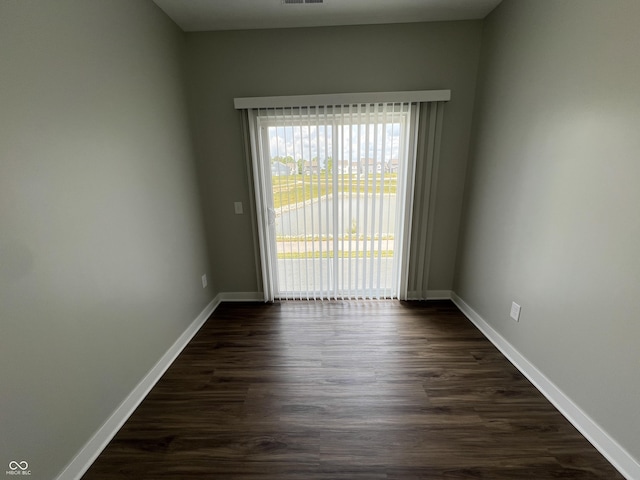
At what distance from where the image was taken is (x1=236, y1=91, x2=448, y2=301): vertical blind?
7.56ft

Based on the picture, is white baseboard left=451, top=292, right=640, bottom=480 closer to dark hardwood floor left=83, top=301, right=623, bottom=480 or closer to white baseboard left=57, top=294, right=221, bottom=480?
dark hardwood floor left=83, top=301, right=623, bottom=480

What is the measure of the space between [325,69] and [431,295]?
250 centimetres

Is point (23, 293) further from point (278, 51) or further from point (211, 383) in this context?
point (278, 51)

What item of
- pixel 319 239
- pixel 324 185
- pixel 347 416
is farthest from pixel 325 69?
pixel 347 416

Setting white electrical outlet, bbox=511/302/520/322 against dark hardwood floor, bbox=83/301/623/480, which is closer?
dark hardwood floor, bbox=83/301/623/480

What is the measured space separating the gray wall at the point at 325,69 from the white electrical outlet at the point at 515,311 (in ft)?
3.91

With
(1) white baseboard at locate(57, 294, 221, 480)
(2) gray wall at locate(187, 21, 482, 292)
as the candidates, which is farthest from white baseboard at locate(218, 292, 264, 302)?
(2) gray wall at locate(187, 21, 482, 292)

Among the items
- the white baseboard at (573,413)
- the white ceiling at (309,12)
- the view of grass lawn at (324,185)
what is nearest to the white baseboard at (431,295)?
the white baseboard at (573,413)

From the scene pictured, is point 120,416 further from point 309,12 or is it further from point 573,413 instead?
point 309,12

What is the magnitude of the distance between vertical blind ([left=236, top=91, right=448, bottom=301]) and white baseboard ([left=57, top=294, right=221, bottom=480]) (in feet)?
3.28

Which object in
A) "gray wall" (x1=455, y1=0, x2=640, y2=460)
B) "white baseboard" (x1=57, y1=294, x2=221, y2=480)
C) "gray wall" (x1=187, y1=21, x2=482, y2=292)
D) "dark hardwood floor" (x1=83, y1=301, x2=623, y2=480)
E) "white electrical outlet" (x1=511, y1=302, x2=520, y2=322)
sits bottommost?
"dark hardwood floor" (x1=83, y1=301, x2=623, y2=480)

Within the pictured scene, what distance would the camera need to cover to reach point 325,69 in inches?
88.0

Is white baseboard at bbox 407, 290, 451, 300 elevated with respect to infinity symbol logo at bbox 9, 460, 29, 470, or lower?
lower

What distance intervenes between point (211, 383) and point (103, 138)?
5.46 ft
